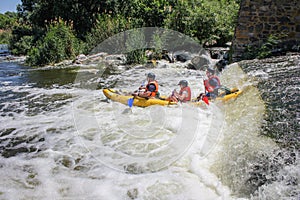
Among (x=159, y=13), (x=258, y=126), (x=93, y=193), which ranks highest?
(x=159, y=13)

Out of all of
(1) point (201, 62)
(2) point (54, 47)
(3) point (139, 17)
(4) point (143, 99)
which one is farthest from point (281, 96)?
(3) point (139, 17)

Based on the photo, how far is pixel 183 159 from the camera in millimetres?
3152

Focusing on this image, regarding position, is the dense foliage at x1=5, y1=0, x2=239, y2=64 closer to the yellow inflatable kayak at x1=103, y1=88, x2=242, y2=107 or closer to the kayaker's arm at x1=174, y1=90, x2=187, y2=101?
the yellow inflatable kayak at x1=103, y1=88, x2=242, y2=107

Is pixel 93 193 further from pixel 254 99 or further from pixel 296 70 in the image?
pixel 296 70

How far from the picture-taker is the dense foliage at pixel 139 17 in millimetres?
12281

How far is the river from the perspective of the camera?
8.04 ft

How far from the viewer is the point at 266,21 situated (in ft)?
25.8

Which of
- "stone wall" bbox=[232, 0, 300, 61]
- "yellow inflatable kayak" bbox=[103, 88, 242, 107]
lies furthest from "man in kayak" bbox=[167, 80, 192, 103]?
"stone wall" bbox=[232, 0, 300, 61]

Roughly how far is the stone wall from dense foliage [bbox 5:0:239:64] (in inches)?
178

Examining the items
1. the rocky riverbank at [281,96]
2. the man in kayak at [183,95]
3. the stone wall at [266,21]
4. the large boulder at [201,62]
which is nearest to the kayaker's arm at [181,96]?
the man in kayak at [183,95]

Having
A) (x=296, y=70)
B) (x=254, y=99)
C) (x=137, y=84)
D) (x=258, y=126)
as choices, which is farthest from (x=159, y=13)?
(x=258, y=126)

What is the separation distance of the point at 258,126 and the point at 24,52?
19.4m

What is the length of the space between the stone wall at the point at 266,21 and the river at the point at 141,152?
9.11ft

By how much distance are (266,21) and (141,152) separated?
21.7 feet
